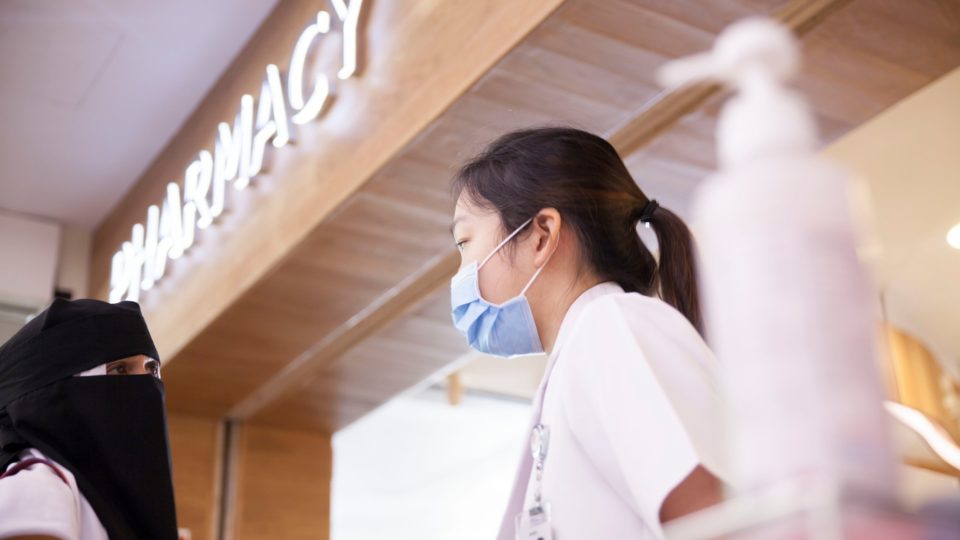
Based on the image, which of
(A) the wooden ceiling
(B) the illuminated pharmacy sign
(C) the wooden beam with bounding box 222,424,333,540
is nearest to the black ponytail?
(A) the wooden ceiling

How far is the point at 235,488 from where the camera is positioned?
14.9ft

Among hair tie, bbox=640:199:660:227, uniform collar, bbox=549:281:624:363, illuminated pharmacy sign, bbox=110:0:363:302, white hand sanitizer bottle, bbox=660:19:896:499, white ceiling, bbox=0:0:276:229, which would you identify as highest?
white ceiling, bbox=0:0:276:229

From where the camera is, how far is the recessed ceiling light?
3041 mm

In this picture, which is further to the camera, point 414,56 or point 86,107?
point 86,107

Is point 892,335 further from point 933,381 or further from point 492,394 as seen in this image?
point 492,394

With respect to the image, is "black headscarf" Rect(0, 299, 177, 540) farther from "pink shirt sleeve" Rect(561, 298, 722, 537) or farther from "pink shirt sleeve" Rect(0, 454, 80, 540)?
"pink shirt sleeve" Rect(561, 298, 722, 537)

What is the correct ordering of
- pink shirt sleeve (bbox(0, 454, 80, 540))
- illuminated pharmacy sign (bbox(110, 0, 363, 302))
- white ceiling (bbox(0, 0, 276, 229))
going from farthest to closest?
white ceiling (bbox(0, 0, 276, 229)) < illuminated pharmacy sign (bbox(110, 0, 363, 302)) < pink shirt sleeve (bbox(0, 454, 80, 540))

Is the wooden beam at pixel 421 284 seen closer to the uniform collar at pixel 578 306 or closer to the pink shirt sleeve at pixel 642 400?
the uniform collar at pixel 578 306

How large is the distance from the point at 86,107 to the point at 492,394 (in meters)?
2.24

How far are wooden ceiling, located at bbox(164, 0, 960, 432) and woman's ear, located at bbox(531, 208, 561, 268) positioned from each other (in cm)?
75

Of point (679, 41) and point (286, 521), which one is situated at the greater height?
point (679, 41)

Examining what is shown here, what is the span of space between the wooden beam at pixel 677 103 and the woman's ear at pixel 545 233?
0.91 meters

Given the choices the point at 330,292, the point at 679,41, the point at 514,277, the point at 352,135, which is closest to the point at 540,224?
the point at 514,277

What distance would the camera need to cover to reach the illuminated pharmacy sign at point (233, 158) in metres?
3.37
